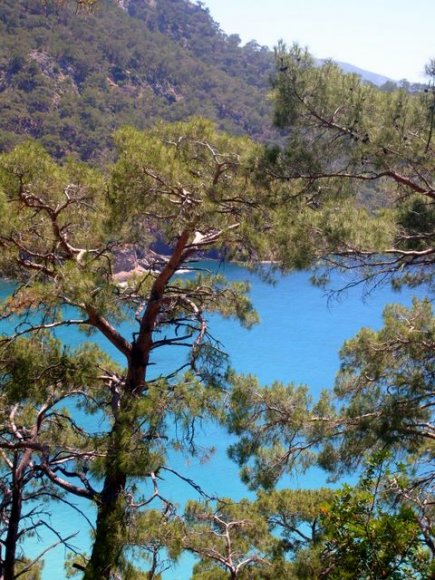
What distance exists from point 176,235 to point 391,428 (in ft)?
4.92

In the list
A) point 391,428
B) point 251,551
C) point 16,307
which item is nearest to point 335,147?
point 391,428

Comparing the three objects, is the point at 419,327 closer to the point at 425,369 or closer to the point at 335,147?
the point at 425,369

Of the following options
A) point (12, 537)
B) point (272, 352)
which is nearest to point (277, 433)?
point (12, 537)

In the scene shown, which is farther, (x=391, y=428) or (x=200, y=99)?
(x=200, y=99)

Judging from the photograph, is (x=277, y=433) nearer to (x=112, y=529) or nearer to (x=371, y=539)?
(x=112, y=529)

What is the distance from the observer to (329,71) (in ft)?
11.6

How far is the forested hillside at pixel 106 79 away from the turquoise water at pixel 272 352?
34.6ft

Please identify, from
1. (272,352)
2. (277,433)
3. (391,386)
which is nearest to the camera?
(391,386)

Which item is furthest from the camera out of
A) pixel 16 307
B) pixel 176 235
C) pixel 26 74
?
pixel 26 74

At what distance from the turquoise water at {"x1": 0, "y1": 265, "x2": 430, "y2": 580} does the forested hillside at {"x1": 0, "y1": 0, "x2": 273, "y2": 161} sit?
34.6ft

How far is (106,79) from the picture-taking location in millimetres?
36812

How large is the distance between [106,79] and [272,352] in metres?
26.4

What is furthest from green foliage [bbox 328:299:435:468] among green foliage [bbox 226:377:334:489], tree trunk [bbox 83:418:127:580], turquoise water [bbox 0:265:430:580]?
tree trunk [bbox 83:418:127:580]

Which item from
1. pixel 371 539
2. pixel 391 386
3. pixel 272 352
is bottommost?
pixel 371 539
